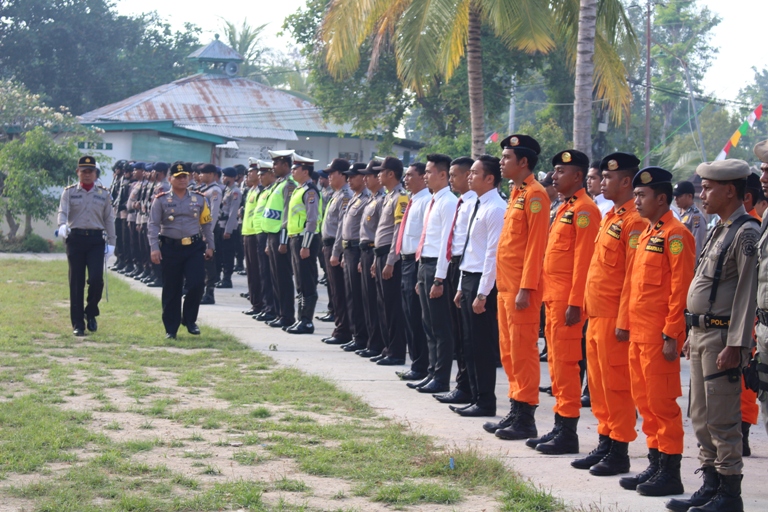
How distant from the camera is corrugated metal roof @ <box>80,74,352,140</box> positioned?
35.2 m

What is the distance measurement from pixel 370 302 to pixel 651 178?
580 centimetres

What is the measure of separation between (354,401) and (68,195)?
5656mm

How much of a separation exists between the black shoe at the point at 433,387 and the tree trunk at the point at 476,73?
710 cm

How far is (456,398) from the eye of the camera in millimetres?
8711

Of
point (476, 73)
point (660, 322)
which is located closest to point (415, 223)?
point (660, 322)

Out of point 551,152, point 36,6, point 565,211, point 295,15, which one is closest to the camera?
point 565,211

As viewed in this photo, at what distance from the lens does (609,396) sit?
6.34m

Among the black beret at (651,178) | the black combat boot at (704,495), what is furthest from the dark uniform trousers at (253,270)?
the black combat boot at (704,495)

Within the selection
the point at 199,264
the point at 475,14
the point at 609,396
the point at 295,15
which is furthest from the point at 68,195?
the point at 295,15

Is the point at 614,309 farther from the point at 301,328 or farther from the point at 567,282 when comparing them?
the point at 301,328

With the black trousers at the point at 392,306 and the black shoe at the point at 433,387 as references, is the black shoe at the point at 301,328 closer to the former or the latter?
the black trousers at the point at 392,306

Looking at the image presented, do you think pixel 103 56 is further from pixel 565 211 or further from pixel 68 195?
pixel 565 211

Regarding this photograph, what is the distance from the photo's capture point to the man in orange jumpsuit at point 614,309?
247 inches

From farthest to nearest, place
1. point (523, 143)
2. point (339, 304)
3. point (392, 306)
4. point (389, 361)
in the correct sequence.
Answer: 1. point (339, 304)
2. point (389, 361)
3. point (392, 306)
4. point (523, 143)
